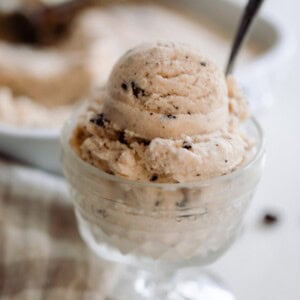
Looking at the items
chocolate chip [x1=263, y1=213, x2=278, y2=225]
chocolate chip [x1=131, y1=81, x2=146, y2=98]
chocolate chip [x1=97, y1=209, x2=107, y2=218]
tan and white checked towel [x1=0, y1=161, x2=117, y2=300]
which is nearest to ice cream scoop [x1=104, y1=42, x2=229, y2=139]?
chocolate chip [x1=131, y1=81, x2=146, y2=98]

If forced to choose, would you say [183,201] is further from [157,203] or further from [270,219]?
[270,219]

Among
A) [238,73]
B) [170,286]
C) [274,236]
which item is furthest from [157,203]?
[238,73]

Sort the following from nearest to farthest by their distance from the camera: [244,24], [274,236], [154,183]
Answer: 1. [154,183]
2. [244,24]
3. [274,236]

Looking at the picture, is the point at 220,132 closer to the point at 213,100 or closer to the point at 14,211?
the point at 213,100

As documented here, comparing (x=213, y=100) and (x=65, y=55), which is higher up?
(x=213, y=100)

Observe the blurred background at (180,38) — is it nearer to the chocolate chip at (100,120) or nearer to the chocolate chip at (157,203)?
the chocolate chip at (100,120)

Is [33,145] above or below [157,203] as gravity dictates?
below

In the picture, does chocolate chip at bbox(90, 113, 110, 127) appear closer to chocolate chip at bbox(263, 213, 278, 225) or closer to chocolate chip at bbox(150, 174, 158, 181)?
chocolate chip at bbox(150, 174, 158, 181)

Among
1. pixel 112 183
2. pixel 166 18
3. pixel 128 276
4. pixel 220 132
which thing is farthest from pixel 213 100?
pixel 166 18
